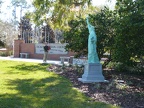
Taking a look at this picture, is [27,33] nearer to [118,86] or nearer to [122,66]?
[122,66]

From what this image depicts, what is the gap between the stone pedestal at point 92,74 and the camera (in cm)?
1205

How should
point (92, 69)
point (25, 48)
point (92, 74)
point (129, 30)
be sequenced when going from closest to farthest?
1. point (129, 30)
2. point (92, 74)
3. point (92, 69)
4. point (25, 48)

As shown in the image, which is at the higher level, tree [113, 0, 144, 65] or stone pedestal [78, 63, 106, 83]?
tree [113, 0, 144, 65]

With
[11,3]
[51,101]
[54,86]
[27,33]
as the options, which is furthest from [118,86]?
[11,3]

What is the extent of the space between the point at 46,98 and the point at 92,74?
4.14 metres

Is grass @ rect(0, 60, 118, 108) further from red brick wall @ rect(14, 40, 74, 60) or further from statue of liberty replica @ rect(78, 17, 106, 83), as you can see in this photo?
red brick wall @ rect(14, 40, 74, 60)

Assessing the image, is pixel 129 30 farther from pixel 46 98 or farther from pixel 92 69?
pixel 46 98

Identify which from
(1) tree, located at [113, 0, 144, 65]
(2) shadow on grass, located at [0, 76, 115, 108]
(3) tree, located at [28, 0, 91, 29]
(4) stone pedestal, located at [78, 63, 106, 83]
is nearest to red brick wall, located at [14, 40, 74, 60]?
(3) tree, located at [28, 0, 91, 29]

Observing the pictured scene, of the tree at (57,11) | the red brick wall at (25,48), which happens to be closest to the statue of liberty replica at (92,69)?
the tree at (57,11)

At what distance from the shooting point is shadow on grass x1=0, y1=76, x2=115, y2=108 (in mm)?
7653

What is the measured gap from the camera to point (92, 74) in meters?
12.3

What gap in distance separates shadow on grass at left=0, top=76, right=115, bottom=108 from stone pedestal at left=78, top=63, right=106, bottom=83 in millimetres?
1510

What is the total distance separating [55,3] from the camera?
72.7ft

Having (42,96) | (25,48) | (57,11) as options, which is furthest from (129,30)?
(25,48)
